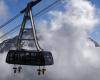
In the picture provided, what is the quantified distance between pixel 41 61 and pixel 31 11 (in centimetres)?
1348

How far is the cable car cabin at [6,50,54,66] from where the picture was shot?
8044 centimetres

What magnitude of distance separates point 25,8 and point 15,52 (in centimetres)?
1220

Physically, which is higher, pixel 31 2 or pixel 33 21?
pixel 31 2

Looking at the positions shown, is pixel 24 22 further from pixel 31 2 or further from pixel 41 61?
pixel 41 61

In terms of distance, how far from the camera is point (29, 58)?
8319 centimetres

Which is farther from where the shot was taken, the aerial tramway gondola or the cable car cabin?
the cable car cabin

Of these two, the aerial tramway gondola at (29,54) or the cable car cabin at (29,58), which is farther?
the cable car cabin at (29,58)

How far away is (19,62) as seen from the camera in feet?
274

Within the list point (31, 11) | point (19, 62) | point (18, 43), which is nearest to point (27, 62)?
point (19, 62)

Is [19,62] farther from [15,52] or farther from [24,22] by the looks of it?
[24,22]

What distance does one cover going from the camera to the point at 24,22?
76.4 metres

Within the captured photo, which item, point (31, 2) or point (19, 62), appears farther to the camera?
point (19, 62)

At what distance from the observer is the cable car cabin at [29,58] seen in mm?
80438

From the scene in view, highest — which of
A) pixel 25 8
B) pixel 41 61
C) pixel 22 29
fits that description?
pixel 25 8
